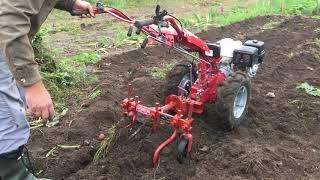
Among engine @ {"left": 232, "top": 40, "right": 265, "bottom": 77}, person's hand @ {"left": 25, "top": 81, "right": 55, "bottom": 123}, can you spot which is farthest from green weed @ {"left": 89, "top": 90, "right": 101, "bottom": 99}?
person's hand @ {"left": 25, "top": 81, "right": 55, "bottom": 123}

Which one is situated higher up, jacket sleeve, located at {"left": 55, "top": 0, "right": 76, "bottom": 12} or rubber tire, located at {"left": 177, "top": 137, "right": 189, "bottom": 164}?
jacket sleeve, located at {"left": 55, "top": 0, "right": 76, "bottom": 12}

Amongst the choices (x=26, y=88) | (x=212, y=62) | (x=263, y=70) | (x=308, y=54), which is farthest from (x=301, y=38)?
(x=26, y=88)

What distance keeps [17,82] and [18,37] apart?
262mm

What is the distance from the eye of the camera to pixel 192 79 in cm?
541

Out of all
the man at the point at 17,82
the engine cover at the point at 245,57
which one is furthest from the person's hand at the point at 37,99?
the engine cover at the point at 245,57

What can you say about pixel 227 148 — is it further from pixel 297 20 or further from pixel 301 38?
pixel 297 20

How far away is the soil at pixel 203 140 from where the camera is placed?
173 inches

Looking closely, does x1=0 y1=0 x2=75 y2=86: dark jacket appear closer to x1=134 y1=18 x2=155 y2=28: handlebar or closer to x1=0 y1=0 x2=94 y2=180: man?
x1=0 y1=0 x2=94 y2=180: man

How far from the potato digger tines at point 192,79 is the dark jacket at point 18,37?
1183 mm

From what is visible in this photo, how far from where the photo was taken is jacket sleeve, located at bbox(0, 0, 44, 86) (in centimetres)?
271

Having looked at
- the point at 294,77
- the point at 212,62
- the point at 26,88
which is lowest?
the point at 294,77

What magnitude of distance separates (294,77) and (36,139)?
3795 mm

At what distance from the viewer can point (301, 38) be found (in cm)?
919

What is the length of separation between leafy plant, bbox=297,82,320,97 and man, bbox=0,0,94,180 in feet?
13.5
